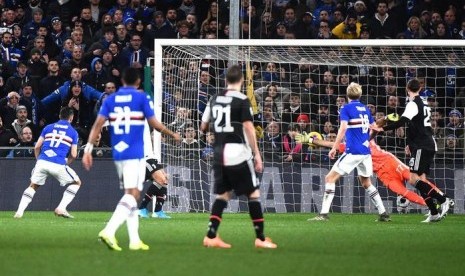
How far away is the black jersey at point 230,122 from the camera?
1297 cm

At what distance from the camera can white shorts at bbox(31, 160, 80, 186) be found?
2066 centimetres

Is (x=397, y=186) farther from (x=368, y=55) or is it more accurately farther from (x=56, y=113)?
(x=56, y=113)

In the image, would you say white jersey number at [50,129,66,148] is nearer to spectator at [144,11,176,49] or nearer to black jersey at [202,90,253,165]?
spectator at [144,11,176,49]

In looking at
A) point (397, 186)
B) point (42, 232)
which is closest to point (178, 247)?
point (42, 232)

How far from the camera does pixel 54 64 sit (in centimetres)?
2544

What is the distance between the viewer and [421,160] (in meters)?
19.1

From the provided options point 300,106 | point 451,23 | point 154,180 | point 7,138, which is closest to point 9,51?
point 7,138

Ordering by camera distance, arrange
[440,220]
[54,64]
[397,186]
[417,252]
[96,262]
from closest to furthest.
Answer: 1. [96,262]
2. [417,252]
3. [440,220]
4. [397,186]
5. [54,64]

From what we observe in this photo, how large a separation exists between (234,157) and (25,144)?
40.7 ft

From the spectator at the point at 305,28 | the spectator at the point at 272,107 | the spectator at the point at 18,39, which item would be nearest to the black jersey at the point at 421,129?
the spectator at the point at 272,107

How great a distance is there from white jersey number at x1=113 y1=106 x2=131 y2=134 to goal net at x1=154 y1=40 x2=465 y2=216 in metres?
9.34

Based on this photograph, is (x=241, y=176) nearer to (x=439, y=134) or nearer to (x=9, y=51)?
(x=439, y=134)

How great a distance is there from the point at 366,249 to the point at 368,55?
11.4m

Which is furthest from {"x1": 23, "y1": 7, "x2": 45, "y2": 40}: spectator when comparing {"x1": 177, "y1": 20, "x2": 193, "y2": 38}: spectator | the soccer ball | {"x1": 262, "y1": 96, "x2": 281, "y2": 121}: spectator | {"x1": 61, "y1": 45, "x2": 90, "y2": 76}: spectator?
the soccer ball
